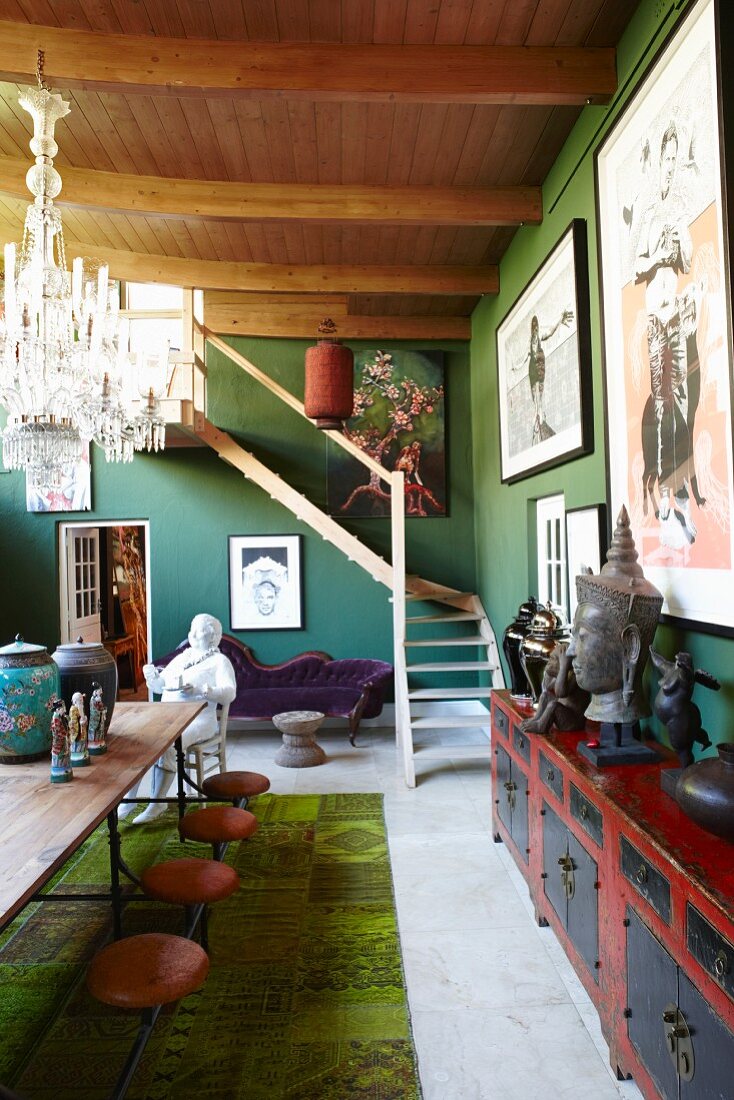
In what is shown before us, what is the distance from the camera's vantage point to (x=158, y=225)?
18.8 feet

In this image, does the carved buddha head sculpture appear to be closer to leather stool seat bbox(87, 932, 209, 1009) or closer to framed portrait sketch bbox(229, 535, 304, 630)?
leather stool seat bbox(87, 932, 209, 1009)

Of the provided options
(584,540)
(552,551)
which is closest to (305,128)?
(584,540)

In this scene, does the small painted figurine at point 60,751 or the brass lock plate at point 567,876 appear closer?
the brass lock plate at point 567,876

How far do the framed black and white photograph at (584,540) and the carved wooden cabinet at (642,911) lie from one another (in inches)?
41.4

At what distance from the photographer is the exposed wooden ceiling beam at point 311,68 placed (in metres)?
3.47

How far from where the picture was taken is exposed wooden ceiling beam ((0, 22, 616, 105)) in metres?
3.47

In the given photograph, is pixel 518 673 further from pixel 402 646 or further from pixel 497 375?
Result: pixel 497 375

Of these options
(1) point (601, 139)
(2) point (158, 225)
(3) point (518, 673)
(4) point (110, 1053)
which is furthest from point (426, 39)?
(4) point (110, 1053)

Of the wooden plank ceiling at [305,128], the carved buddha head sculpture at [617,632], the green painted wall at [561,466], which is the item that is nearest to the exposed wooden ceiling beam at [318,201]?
the wooden plank ceiling at [305,128]

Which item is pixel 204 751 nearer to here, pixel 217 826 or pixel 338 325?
pixel 217 826

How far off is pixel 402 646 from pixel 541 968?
11.9 feet

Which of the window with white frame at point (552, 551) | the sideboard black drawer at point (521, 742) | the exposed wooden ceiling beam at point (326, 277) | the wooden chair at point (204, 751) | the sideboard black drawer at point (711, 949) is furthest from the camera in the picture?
the exposed wooden ceiling beam at point (326, 277)

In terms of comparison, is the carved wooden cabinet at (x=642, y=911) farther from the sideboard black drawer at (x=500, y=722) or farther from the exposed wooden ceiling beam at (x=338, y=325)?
the exposed wooden ceiling beam at (x=338, y=325)

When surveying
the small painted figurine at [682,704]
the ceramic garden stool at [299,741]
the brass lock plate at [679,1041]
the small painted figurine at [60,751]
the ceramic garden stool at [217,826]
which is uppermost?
the small painted figurine at [682,704]
